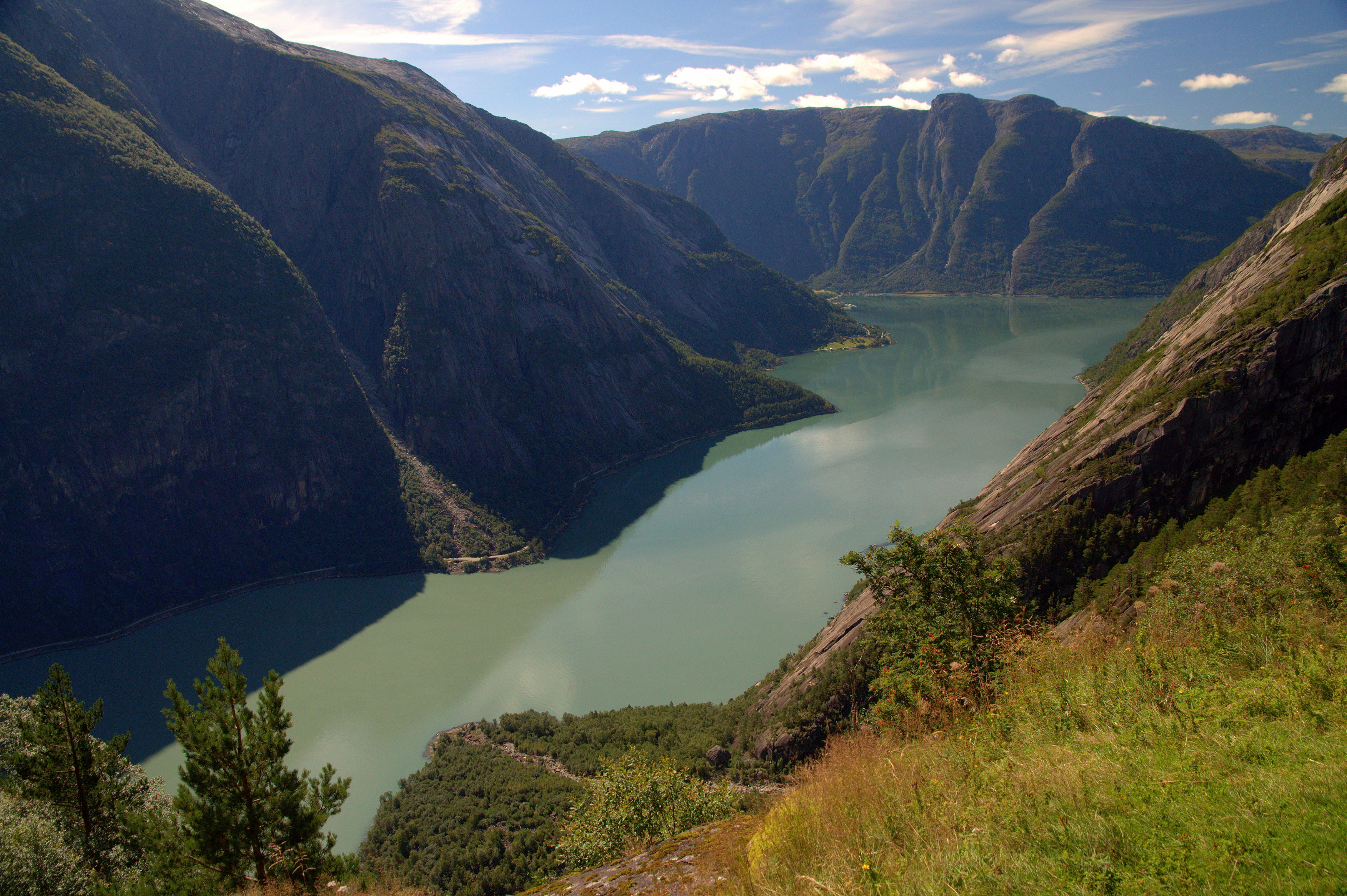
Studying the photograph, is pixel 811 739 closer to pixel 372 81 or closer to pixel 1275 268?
pixel 1275 268

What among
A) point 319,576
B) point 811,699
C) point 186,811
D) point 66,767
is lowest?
point 811,699

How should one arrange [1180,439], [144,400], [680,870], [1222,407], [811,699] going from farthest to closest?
[144,400] → [811,699] → [1180,439] → [1222,407] → [680,870]

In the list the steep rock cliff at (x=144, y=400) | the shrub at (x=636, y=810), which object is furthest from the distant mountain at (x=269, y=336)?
the shrub at (x=636, y=810)

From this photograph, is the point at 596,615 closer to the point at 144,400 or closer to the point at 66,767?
the point at 66,767

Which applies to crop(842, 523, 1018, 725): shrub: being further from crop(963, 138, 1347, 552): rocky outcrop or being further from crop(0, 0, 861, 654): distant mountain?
crop(0, 0, 861, 654): distant mountain

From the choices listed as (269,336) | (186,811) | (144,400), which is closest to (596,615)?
(186,811)

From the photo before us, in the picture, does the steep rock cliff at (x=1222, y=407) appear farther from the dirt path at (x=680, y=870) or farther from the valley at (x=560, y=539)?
the dirt path at (x=680, y=870)
